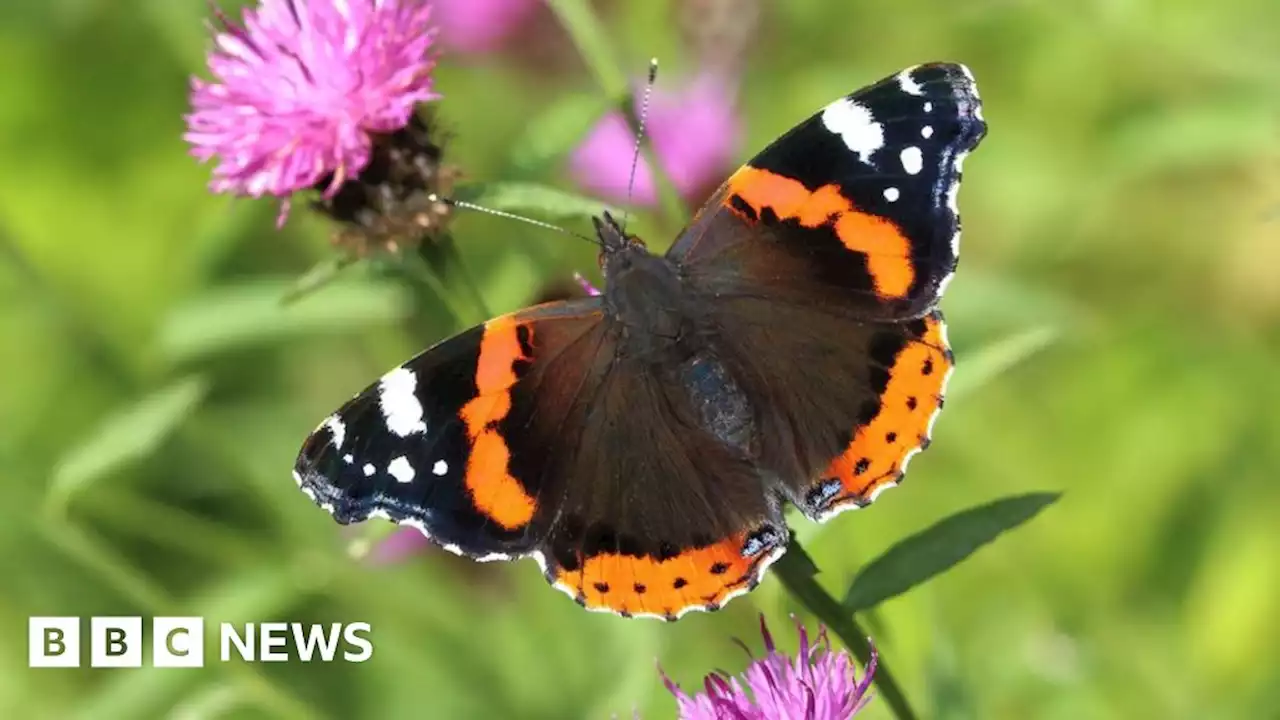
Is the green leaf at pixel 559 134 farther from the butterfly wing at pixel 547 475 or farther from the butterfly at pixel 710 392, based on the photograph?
the butterfly wing at pixel 547 475

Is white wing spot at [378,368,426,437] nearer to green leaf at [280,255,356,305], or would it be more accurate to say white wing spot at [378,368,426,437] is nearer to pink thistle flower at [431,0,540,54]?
green leaf at [280,255,356,305]

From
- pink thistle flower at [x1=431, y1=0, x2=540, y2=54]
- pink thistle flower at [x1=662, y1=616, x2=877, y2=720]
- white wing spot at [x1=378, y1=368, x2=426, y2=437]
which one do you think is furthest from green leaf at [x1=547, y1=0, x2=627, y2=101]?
pink thistle flower at [x1=431, y1=0, x2=540, y2=54]

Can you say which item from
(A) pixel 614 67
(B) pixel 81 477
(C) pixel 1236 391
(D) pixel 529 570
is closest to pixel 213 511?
(D) pixel 529 570

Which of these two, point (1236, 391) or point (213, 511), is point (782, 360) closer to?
point (1236, 391)

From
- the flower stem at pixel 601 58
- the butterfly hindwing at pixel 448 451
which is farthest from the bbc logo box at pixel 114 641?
the flower stem at pixel 601 58

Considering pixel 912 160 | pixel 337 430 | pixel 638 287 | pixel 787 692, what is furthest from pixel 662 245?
pixel 787 692
